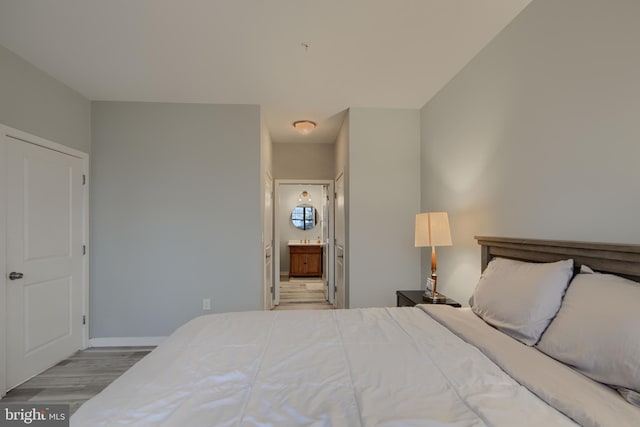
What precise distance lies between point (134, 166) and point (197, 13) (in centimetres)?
194

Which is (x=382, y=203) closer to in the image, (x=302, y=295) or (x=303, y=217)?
(x=302, y=295)

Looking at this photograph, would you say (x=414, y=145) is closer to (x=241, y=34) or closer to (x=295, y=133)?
(x=295, y=133)

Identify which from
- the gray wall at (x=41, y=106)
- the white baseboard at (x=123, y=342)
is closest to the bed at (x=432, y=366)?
the white baseboard at (x=123, y=342)

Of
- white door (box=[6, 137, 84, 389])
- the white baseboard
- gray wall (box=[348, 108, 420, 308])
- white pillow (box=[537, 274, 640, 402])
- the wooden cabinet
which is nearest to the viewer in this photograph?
white pillow (box=[537, 274, 640, 402])

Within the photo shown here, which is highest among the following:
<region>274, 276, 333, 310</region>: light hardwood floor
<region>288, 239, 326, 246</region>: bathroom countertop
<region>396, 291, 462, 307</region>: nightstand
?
<region>288, 239, 326, 246</region>: bathroom countertop

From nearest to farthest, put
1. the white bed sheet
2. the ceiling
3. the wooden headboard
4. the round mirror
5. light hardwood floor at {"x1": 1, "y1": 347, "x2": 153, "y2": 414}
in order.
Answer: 1. the white bed sheet
2. the wooden headboard
3. the ceiling
4. light hardwood floor at {"x1": 1, "y1": 347, "x2": 153, "y2": 414}
5. the round mirror

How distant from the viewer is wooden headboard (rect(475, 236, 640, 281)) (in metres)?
1.13

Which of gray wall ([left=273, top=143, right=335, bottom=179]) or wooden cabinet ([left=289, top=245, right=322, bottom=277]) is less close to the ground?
gray wall ([left=273, top=143, right=335, bottom=179])

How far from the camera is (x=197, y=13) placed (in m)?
1.77

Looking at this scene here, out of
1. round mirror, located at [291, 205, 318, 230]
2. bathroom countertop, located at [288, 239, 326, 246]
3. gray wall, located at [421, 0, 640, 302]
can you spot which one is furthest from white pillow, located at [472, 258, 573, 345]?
round mirror, located at [291, 205, 318, 230]

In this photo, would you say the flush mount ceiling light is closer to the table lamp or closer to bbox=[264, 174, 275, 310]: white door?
bbox=[264, 174, 275, 310]: white door

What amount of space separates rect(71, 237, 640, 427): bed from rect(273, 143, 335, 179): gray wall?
3231mm

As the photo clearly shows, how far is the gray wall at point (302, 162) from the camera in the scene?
15.0 feet

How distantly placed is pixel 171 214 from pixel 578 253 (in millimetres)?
3319
